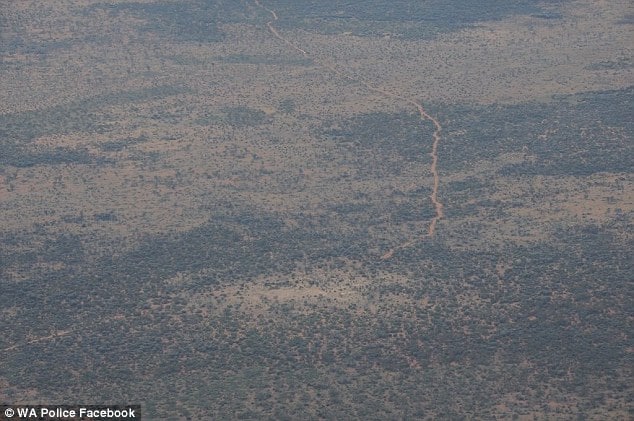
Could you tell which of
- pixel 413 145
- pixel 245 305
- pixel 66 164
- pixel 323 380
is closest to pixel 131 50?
pixel 66 164

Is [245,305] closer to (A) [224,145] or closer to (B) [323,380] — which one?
(B) [323,380]

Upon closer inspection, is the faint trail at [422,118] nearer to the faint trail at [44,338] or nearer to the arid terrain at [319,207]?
the arid terrain at [319,207]

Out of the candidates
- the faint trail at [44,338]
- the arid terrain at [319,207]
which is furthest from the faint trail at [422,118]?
the faint trail at [44,338]

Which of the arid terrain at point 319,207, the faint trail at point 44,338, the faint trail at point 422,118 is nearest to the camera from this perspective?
the arid terrain at point 319,207

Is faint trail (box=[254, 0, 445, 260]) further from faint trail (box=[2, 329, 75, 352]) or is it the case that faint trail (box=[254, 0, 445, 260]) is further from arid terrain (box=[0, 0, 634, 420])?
faint trail (box=[2, 329, 75, 352])

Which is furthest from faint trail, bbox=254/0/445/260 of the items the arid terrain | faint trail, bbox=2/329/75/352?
faint trail, bbox=2/329/75/352

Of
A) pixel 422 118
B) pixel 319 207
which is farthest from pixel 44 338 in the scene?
pixel 422 118

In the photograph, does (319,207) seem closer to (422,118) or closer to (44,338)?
(422,118)

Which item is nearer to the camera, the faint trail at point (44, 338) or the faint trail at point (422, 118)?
the faint trail at point (44, 338)
